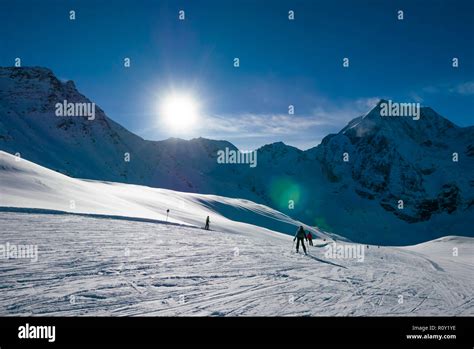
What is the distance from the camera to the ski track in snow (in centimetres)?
722

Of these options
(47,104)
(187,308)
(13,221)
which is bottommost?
(187,308)

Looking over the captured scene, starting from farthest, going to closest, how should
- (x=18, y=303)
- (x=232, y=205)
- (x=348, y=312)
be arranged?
1. (x=232, y=205)
2. (x=348, y=312)
3. (x=18, y=303)

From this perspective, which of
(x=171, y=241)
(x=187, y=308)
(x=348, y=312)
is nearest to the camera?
(x=187, y=308)

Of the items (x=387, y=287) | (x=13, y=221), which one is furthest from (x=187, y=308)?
(x=13, y=221)

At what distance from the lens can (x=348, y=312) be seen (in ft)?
25.8

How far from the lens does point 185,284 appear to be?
9000 millimetres

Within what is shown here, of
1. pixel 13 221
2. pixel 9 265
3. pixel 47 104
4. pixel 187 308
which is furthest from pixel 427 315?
pixel 47 104

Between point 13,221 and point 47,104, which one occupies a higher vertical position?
point 47,104

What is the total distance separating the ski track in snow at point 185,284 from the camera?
7223mm

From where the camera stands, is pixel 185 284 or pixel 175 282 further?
pixel 175 282
